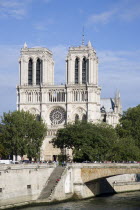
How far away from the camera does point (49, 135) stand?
143 metres

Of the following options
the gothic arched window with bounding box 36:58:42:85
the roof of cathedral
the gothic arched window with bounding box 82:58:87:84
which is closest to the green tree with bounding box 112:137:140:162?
the gothic arched window with bounding box 82:58:87:84

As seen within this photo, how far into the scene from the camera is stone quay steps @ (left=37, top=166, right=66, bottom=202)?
71312 millimetres

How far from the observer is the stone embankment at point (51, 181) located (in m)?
66.8

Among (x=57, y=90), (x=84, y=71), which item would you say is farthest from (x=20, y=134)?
(x=84, y=71)

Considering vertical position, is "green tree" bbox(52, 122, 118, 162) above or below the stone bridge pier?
above

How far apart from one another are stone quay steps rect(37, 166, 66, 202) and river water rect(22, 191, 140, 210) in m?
1.85

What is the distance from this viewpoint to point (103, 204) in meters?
73.4

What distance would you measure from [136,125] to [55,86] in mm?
25396

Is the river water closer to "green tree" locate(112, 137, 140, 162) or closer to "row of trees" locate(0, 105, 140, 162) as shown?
"row of trees" locate(0, 105, 140, 162)

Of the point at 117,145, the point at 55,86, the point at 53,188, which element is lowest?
the point at 53,188

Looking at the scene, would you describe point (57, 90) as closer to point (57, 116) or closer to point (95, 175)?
point (57, 116)

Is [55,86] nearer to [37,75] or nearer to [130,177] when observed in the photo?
[37,75]

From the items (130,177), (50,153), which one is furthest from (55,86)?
(130,177)

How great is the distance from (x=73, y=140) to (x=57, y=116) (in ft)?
156
